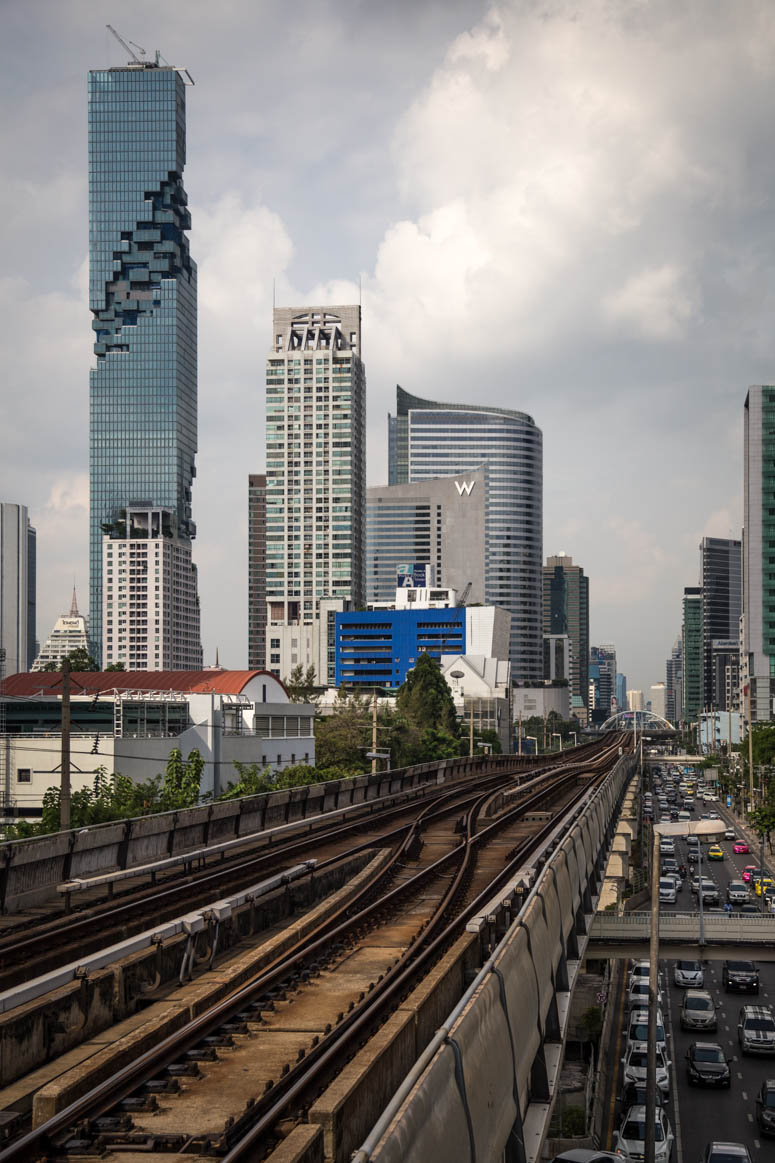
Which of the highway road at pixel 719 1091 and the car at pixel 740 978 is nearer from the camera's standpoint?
the highway road at pixel 719 1091

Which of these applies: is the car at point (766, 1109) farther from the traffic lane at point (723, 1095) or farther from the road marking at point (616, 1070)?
the road marking at point (616, 1070)

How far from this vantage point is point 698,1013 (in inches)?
1660

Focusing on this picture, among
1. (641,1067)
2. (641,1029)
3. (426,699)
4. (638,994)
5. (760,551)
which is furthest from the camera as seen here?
(760,551)

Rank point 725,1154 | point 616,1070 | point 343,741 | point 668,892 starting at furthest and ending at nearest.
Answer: point 343,741
point 668,892
point 616,1070
point 725,1154

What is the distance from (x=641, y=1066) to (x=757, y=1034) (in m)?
6.24

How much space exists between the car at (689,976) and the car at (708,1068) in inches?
556

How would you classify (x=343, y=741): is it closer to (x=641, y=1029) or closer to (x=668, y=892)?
(x=668, y=892)

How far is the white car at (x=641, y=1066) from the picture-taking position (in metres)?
33.5

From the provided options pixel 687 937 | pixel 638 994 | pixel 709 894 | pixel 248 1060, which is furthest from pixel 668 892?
pixel 248 1060

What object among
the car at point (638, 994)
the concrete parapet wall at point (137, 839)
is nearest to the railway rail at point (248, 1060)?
the concrete parapet wall at point (137, 839)

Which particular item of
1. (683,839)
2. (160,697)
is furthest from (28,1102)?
(683,839)

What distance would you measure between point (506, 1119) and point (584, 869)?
1769cm

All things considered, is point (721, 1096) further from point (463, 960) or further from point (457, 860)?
point (463, 960)

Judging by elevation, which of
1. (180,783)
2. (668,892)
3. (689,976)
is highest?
(180,783)
